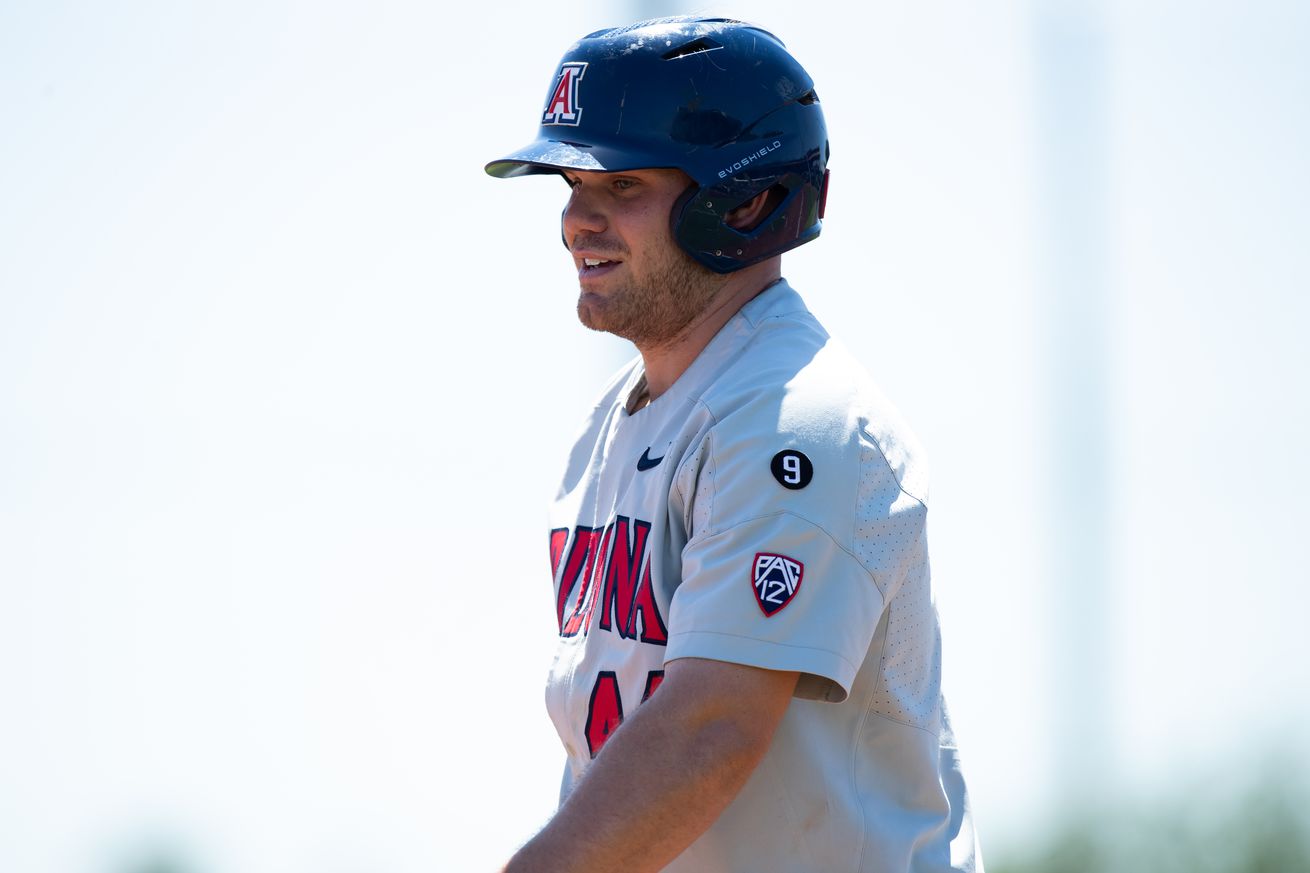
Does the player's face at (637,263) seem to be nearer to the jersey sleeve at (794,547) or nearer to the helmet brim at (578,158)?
the helmet brim at (578,158)

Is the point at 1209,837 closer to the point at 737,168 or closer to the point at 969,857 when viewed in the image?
the point at 969,857

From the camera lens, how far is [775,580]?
102 inches

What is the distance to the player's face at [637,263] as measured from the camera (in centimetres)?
322

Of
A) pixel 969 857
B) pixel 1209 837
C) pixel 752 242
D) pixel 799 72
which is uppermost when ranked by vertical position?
pixel 799 72

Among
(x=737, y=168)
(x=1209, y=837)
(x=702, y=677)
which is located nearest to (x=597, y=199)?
(x=737, y=168)

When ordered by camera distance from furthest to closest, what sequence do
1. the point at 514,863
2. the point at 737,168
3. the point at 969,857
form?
the point at 737,168 < the point at 969,857 < the point at 514,863

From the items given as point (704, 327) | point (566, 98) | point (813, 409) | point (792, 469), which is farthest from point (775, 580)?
point (566, 98)

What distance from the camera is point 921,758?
2908 mm

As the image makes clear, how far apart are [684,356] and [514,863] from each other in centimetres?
118

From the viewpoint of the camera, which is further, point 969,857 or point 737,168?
point 737,168

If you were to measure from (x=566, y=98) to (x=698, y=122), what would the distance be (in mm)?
301

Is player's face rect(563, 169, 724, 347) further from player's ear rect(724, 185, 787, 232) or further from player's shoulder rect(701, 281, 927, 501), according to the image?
player's shoulder rect(701, 281, 927, 501)

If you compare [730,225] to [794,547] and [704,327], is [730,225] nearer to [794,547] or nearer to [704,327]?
[704,327]

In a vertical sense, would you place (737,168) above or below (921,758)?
above
